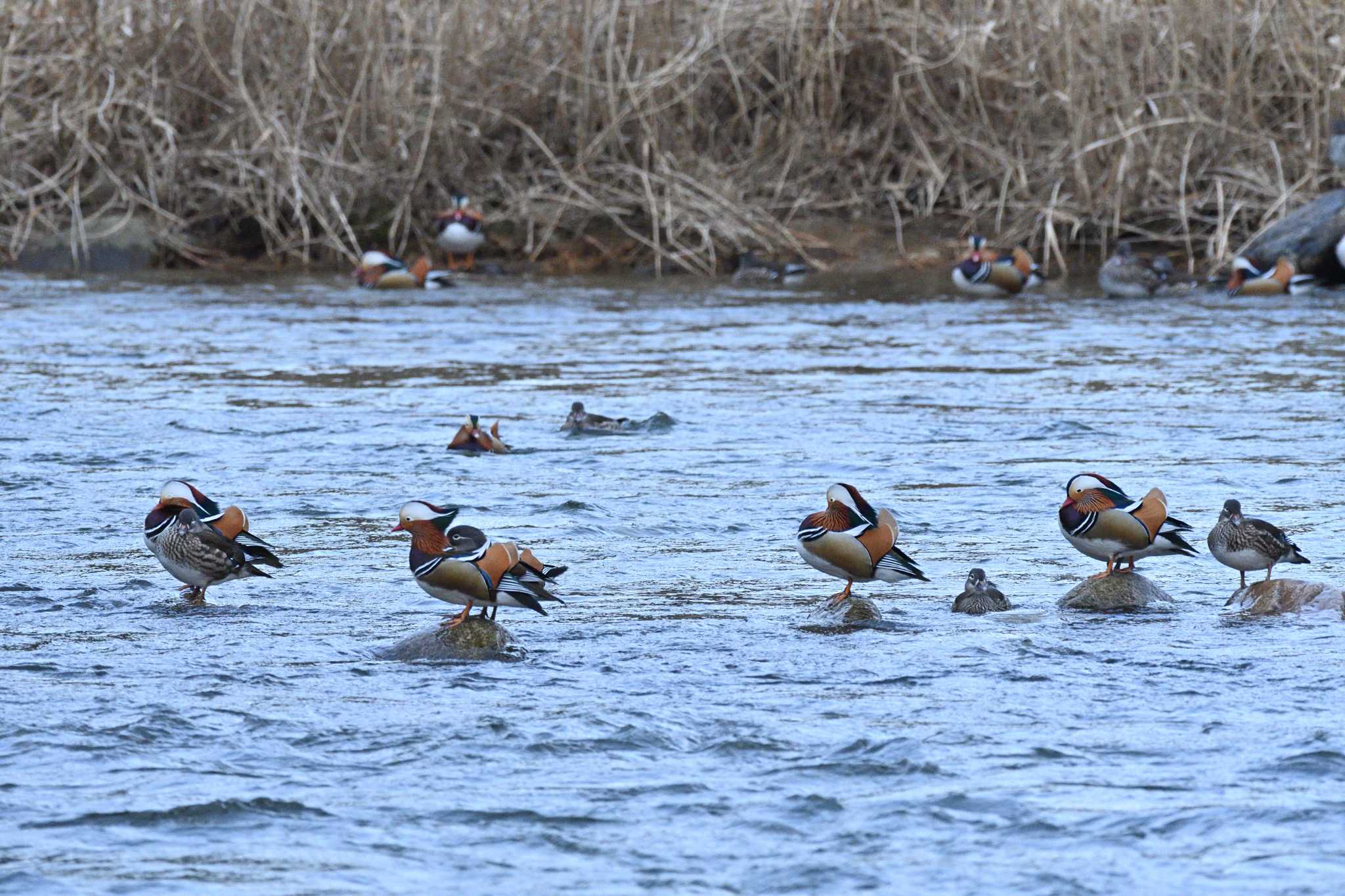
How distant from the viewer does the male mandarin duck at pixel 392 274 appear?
17734 millimetres

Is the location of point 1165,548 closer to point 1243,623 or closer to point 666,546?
point 1243,623

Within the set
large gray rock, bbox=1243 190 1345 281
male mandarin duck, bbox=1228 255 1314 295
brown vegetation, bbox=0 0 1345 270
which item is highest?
brown vegetation, bbox=0 0 1345 270

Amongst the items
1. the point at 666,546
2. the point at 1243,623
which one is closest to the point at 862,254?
the point at 666,546

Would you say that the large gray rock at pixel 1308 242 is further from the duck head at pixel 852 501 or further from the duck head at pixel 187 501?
the duck head at pixel 187 501

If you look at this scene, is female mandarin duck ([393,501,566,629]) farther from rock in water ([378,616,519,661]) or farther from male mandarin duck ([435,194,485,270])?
male mandarin duck ([435,194,485,270])

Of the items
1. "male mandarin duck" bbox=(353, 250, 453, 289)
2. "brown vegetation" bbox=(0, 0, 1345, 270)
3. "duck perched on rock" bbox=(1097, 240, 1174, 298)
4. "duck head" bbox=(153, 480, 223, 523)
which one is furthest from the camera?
"brown vegetation" bbox=(0, 0, 1345, 270)

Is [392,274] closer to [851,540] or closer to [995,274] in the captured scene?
[995,274]

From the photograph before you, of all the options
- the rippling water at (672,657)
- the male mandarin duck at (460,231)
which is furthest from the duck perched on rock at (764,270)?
the rippling water at (672,657)

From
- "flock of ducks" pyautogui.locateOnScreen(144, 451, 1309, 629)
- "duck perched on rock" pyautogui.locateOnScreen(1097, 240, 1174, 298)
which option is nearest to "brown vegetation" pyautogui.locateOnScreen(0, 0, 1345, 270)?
"duck perched on rock" pyautogui.locateOnScreen(1097, 240, 1174, 298)

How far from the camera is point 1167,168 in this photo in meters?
18.8

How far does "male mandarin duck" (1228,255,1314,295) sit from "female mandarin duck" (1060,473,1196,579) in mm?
10263

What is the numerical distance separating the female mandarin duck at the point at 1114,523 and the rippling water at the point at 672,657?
0.75 ft

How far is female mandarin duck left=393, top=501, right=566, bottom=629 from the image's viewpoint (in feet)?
20.5

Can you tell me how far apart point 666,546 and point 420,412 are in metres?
3.97
